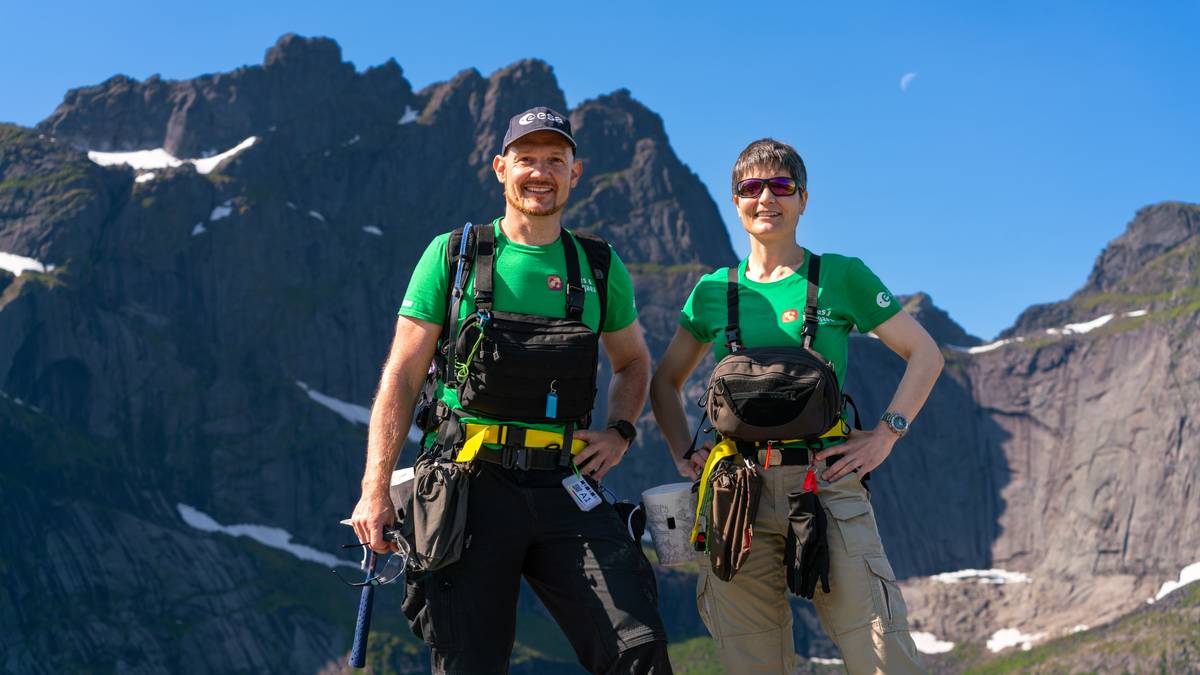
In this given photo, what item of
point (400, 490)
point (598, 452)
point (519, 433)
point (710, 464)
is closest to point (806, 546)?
point (710, 464)

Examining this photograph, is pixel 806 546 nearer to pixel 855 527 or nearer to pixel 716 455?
pixel 855 527

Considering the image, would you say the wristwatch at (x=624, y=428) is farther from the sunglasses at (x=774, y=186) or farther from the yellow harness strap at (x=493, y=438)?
the sunglasses at (x=774, y=186)

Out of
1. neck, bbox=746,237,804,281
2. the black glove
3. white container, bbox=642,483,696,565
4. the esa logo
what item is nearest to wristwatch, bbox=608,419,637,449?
white container, bbox=642,483,696,565

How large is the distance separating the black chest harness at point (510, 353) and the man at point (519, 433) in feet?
0.04

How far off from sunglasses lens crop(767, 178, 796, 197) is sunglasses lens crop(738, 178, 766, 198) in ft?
0.31

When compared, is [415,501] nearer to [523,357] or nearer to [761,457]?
[523,357]

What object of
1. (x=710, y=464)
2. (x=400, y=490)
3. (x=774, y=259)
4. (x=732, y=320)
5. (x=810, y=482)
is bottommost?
(x=400, y=490)

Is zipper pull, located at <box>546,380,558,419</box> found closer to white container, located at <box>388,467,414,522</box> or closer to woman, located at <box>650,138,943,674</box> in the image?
white container, located at <box>388,467,414,522</box>

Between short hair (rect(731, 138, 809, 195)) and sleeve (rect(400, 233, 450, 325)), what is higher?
short hair (rect(731, 138, 809, 195))

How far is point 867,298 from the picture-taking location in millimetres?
11117

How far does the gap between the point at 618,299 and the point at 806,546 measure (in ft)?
9.05

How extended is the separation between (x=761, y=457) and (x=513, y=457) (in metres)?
2.30

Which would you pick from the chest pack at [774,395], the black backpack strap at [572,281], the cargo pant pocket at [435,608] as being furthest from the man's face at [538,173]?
the cargo pant pocket at [435,608]

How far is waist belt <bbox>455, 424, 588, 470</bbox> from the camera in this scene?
32.9 feet
